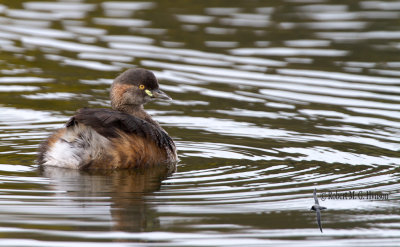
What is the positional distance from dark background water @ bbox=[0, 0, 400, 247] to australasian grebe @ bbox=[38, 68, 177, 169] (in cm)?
19

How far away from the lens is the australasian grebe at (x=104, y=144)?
846 centimetres

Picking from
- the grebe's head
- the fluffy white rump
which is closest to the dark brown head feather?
the grebe's head

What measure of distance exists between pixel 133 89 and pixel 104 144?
1.32 metres

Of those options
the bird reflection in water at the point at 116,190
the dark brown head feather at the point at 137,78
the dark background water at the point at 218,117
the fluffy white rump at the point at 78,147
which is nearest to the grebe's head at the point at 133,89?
the dark brown head feather at the point at 137,78

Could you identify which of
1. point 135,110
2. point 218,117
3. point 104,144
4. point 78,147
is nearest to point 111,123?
point 104,144

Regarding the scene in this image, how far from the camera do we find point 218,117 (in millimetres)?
11242

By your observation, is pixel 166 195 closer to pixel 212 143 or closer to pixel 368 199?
pixel 368 199

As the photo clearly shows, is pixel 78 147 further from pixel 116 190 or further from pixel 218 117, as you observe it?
pixel 218 117

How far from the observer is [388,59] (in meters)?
14.0

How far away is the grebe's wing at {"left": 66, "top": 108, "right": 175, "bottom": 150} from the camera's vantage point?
8.38 m

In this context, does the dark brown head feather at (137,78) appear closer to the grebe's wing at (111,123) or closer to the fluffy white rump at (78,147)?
the grebe's wing at (111,123)

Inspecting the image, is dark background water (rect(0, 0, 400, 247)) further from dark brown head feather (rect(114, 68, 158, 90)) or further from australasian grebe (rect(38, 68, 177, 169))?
dark brown head feather (rect(114, 68, 158, 90))

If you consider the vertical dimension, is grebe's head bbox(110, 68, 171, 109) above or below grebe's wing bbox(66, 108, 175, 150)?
above

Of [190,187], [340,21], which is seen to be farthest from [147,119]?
[340,21]
